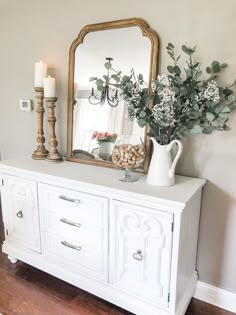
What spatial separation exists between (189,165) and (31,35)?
168 centimetres

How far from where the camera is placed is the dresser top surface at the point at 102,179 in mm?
1348

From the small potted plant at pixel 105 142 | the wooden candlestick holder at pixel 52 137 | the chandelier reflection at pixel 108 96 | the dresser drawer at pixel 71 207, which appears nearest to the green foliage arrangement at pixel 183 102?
the chandelier reflection at pixel 108 96

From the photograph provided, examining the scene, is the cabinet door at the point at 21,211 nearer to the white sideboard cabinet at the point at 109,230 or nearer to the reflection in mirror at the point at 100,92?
the white sideboard cabinet at the point at 109,230

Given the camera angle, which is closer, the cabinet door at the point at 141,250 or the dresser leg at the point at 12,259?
the cabinet door at the point at 141,250

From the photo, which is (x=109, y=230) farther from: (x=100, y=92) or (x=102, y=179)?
(x=100, y=92)

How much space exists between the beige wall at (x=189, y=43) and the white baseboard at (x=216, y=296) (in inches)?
1.5

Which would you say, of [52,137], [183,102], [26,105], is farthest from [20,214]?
[183,102]

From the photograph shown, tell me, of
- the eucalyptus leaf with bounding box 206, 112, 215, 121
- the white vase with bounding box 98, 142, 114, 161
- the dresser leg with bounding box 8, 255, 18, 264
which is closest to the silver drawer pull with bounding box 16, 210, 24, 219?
the dresser leg with bounding box 8, 255, 18, 264

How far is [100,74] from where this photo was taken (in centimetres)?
186

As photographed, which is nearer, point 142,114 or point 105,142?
point 142,114

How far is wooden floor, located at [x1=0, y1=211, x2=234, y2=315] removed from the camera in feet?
5.28

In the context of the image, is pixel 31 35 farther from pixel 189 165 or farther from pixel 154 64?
pixel 189 165

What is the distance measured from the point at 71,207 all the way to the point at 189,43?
122 cm

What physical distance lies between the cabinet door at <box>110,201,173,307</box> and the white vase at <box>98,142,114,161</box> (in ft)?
1.69
